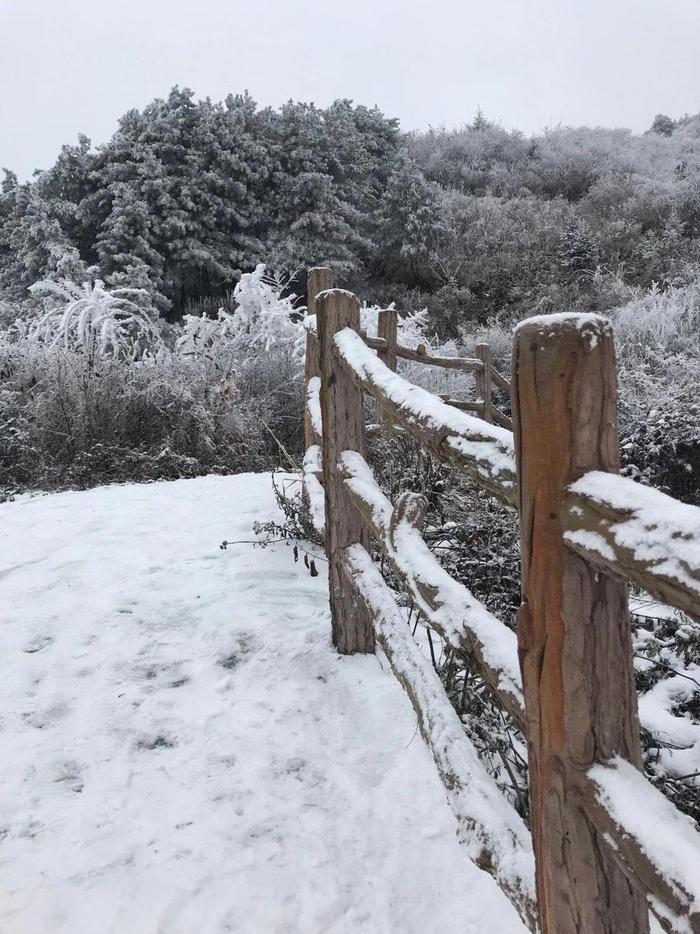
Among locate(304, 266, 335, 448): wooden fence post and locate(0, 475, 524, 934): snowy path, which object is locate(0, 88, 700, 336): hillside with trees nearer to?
locate(304, 266, 335, 448): wooden fence post

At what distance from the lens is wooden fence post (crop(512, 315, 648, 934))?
Result: 0.84m

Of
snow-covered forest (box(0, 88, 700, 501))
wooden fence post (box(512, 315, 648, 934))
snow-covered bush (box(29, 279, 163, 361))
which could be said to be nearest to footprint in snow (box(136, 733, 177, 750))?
wooden fence post (box(512, 315, 648, 934))

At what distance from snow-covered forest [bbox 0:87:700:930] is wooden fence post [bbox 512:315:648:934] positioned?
0.68m

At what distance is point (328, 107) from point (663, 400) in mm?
14765

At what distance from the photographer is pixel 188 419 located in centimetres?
639

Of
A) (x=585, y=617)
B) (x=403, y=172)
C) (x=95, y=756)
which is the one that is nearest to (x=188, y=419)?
(x=95, y=756)

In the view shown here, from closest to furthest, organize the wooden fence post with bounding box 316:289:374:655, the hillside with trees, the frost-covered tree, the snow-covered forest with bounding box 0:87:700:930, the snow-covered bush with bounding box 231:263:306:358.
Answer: the wooden fence post with bounding box 316:289:374:655, the snow-covered forest with bounding box 0:87:700:930, the snow-covered bush with bounding box 231:263:306:358, the hillside with trees, the frost-covered tree

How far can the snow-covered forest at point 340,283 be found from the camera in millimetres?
3303

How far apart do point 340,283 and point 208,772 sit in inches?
565

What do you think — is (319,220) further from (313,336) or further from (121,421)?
(313,336)


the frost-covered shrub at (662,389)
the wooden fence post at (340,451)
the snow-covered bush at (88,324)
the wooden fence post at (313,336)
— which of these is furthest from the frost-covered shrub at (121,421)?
the frost-covered shrub at (662,389)

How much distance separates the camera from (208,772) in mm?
2000

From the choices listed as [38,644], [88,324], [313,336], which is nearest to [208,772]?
[38,644]

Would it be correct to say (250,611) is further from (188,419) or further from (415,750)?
(188,419)
